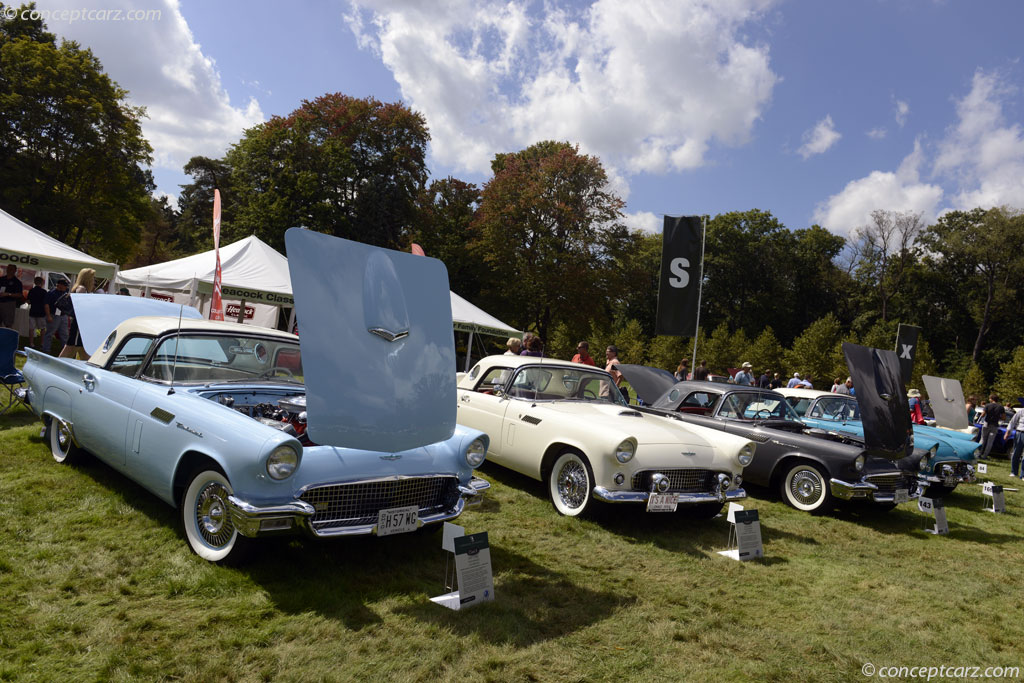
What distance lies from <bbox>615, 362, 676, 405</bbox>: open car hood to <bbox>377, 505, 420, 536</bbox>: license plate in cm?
736

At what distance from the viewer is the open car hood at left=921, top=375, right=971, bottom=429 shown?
452 inches

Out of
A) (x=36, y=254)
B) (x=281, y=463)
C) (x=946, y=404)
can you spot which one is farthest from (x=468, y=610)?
(x=946, y=404)

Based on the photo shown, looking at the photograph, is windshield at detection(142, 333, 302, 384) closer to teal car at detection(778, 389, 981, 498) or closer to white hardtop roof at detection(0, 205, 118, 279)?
teal car at detection(778, 389, 981, 498)

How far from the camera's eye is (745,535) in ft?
17.1

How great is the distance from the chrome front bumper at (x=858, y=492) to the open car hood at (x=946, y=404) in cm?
580

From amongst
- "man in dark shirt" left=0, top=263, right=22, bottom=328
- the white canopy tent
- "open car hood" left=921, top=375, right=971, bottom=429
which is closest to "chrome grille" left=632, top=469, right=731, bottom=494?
"open car hood" left=921, top=375, right=971, bottom=429

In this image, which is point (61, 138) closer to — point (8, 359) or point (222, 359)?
point (8, 359)

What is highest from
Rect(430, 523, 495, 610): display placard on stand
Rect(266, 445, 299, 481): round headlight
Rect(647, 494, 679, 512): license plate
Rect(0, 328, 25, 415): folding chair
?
Rect(0, 328, 25, 415): folding chair

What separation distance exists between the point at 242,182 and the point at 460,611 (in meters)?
31.2

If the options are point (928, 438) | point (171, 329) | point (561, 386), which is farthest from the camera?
point (928, 438)

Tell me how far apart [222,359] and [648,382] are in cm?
761

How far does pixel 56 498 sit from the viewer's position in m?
4.67

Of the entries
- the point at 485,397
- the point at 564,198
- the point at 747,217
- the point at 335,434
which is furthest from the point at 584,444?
the point at 747,217

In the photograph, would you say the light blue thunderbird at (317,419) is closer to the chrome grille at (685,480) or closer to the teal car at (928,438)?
the chrome grille at (685,480)
